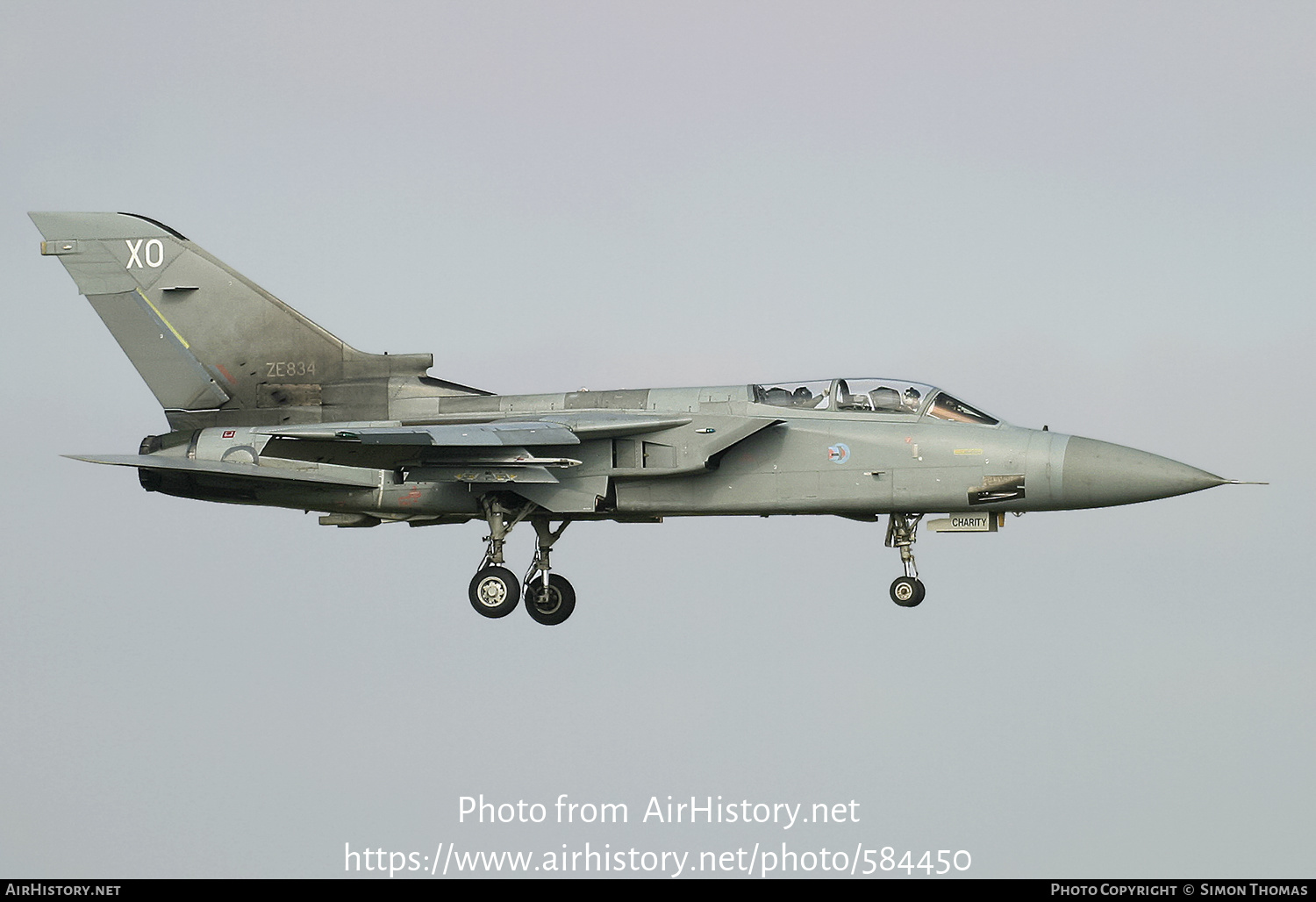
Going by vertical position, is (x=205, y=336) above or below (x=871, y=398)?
above

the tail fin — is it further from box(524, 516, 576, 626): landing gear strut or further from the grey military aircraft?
box(524, 516, 576, 626): landing gear strut

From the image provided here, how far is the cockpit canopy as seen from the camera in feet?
67.3

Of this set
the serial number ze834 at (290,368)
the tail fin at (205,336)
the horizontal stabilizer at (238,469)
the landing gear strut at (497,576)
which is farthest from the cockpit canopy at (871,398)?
the serial number ze834 at (290,368)

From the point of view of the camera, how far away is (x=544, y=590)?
72.8 feet

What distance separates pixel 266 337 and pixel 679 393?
6120 millimetres

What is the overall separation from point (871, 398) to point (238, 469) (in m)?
8.29

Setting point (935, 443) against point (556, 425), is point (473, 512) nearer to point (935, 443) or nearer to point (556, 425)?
point (556, 425)

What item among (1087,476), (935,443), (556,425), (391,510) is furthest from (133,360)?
(1087,476)

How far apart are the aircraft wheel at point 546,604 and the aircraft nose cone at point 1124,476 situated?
6.82 meters

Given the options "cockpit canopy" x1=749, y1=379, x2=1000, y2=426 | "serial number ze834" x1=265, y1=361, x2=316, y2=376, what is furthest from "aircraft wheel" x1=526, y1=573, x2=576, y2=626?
"serial number ze834" x1=265, y1=361, x2=316, y2=376

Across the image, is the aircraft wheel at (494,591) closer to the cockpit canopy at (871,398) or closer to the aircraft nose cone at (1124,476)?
the cockpit canopy at (871,398)

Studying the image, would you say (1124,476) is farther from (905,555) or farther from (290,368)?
(290,368)

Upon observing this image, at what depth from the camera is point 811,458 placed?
2055cm

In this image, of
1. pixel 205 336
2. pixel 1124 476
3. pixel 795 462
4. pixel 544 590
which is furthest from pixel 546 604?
pixel 1124 476
